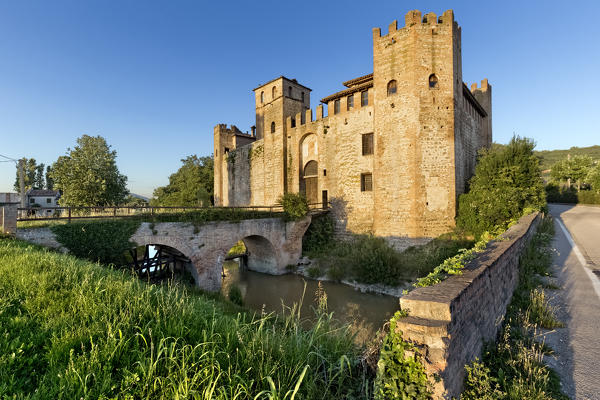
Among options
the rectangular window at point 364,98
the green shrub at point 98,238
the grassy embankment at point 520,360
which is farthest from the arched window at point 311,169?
the grassy embankment at point 520,360

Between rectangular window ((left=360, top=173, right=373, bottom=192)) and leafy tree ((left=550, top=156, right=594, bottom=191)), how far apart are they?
33768mm

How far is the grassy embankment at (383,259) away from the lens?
13391mm

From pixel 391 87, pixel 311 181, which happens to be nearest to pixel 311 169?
pixel 311 181

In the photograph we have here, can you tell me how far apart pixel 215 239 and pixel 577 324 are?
13.3m

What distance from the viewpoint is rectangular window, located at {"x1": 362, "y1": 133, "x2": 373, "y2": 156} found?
1761cm

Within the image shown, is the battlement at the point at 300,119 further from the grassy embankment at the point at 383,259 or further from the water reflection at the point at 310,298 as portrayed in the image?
the water reflection at the point at 310,298

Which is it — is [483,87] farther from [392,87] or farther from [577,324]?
[577,324]

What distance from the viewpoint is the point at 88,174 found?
20.4 meters

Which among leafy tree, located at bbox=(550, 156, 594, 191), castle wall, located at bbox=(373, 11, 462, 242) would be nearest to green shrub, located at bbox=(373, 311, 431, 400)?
castle wall, located at bbox=(373, 11, 462, 242)

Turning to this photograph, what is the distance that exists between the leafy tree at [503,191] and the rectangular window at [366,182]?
17.9 ft

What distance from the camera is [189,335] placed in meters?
3.09

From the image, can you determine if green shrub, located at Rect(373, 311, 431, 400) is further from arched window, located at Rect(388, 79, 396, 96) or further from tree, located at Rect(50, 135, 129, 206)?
tree, located at Rect(50, 135, 129, 206)

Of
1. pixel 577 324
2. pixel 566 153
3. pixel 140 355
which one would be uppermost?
pixel 566 153

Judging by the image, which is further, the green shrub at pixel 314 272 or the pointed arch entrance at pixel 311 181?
the pointed arch entrance at pixel 311 181
